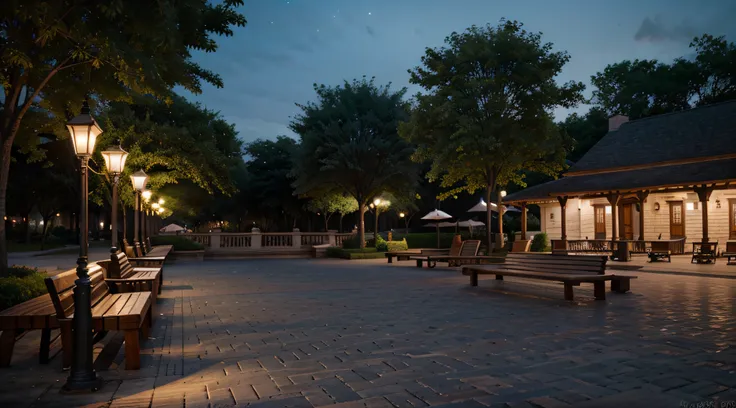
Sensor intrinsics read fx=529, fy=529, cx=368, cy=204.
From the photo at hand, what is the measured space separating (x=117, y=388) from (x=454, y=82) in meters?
23.2

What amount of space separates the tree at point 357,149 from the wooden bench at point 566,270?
61.3ft

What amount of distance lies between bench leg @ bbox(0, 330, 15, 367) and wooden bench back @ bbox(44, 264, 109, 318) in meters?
0.67

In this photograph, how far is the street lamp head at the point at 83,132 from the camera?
6798 mm

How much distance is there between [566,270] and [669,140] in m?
22.8

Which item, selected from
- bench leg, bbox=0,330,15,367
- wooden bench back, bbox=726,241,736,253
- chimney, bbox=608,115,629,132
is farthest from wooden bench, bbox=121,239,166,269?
chimney, bbox=608,115,629,132

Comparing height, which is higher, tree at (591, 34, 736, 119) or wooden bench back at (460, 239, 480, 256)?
tree at (591, 34, 736, 119)

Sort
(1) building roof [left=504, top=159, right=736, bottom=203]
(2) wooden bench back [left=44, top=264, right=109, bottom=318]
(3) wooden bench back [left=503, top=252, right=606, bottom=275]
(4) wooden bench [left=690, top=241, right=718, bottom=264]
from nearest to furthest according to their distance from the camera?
(2) wooden bench back [left=44, top=264, right=109, bottom=318]
(3) wooden bench back [left=503, top=252, right=606, bottom=275]
(4) wooden bench [left=690, top=241, right=718, bottom=264]
(1) building roof [left=504, top=159, right=736, bottom=203]

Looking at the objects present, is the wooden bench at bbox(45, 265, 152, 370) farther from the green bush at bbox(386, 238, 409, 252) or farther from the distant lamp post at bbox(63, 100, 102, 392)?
the green bush at bbox(386, 238, 409, 252)

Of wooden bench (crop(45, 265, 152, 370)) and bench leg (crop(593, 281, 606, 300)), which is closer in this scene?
wooden bench (crop(45, 265, 152, 370))

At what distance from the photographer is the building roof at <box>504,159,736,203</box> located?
23.3 meters

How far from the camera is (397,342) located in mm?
6832

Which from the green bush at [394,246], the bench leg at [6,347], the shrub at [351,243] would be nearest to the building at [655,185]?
the green bush at [394,246]

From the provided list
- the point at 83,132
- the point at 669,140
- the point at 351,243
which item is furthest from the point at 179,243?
the point at 669,140

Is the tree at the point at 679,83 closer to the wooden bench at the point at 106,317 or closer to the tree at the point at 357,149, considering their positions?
the tree at the point at 357,149
